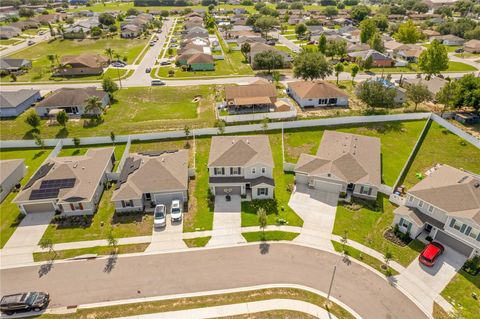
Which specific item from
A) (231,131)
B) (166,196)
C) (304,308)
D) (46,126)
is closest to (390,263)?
(304,308)

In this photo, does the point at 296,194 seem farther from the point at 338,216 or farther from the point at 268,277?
the point at 268,277

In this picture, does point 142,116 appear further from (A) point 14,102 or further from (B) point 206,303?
(B) point 206,303

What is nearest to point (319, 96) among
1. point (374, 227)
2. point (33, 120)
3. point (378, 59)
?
point (374, 227)

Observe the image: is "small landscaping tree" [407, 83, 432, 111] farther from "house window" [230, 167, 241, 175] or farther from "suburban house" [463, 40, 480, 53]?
"suburban house" [463, 40, 480, 53]

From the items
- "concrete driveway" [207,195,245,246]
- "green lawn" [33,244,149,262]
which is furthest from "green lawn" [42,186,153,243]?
"concrete driveway" [207,195,245,246]

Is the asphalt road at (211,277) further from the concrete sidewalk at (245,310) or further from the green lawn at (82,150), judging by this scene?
the green lawn at (82,150)

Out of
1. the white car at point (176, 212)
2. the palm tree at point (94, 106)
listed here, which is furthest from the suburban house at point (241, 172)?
the palm tree at point (94, 106)
